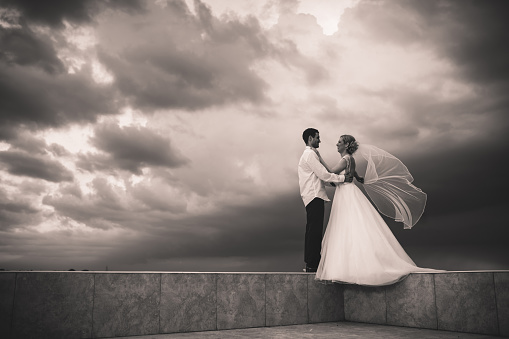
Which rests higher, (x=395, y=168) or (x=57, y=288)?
(x=395, y=168)

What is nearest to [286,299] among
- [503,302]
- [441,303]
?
[441,303]

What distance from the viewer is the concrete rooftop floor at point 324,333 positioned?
511 cm

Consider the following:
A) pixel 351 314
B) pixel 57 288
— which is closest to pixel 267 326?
pixel 351 314

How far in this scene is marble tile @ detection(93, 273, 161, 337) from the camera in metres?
5.06

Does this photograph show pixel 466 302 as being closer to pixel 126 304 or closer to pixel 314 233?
pixel 314 233

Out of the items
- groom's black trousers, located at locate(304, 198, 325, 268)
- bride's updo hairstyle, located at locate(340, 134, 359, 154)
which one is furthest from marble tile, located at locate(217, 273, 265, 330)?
bride's updo hairstyle, located at locate(340, 134, 359, 154)

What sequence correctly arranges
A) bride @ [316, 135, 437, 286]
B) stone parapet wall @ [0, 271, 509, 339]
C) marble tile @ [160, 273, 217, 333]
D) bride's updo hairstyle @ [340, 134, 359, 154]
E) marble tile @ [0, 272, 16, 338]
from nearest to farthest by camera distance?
marble tile @ [0, 272, 16, 338]
stone parapet wall @ [0, 271, 509, 339]
marble tile @ [160, 273, 217, 333]
bride @ [316, 135, 437, 286]
bride's updo hairstyle @ [340, 134, 359, 154]

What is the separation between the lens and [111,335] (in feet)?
16.5

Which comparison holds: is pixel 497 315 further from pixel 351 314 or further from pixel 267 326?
pixel 267 326

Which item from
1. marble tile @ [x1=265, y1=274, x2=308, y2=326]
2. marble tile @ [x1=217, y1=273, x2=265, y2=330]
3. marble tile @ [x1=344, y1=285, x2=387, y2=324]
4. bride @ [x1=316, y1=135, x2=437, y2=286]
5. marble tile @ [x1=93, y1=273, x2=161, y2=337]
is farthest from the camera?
marble tile @ [x1=344, y1=285, x2=387, y2=324]

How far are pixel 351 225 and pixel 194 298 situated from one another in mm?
3062

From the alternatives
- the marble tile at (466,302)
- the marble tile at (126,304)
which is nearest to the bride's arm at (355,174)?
the marble tile at (466,302)

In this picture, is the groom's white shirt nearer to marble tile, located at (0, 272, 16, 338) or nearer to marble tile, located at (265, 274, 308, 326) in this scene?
marble tile, located at (265, 274, 308, 326)

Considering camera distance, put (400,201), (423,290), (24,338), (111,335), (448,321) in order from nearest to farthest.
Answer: (24,338) < (111,335) < (448,321) < (423,290) < (400,201)
